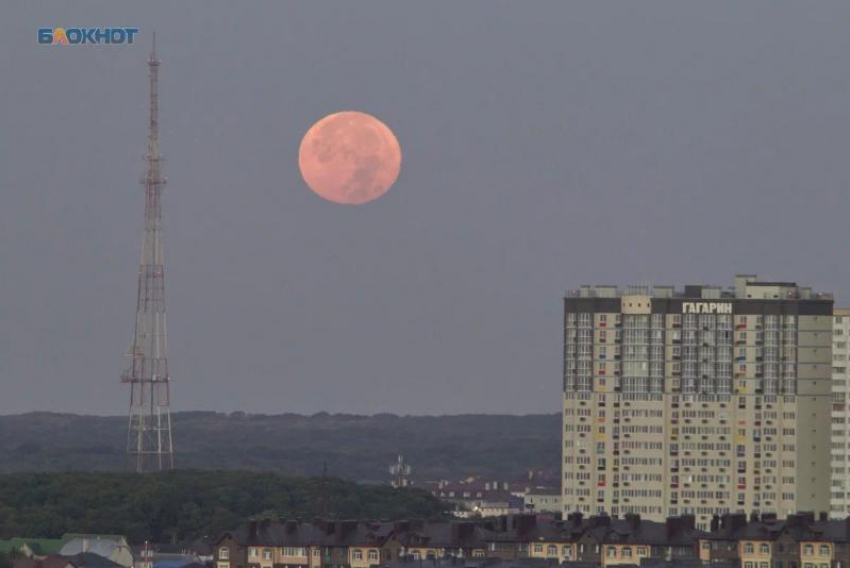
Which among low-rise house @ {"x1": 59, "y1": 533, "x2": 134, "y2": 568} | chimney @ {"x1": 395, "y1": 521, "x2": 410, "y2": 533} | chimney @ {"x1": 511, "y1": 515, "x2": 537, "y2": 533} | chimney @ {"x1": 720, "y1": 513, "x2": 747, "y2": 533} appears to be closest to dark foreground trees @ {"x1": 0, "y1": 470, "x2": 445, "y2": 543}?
low-rise house @ {"x1": 59, "y1": 533, "x2": 134, "y2": 568}

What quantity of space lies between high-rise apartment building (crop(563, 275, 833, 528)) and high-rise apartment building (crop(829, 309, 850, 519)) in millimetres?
580

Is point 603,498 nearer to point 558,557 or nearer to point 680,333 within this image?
point 680,333

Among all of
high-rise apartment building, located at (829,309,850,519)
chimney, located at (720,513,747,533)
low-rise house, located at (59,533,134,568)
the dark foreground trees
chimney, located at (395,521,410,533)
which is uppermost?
high-rise apartment building, located at (829,309,850,519)

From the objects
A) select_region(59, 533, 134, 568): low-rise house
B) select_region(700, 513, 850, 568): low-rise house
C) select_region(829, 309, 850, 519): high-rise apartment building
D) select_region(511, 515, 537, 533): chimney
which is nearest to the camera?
select_region(700, 513, 850, 568): low-rise house

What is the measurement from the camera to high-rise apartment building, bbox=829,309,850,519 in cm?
16662

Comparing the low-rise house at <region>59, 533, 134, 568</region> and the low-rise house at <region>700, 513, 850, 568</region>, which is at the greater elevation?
the low-rise house at <region>700, 513, 850, 568</region>

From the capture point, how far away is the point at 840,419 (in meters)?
169

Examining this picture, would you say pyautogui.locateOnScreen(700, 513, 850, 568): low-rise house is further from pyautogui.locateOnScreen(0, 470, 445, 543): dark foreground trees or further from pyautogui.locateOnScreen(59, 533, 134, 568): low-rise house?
pyautogui.locateOnScreen(0, 470, 445, 543): dark foreground trees

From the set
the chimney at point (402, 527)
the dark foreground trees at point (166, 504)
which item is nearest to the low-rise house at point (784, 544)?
the chimney at point (402, 527)

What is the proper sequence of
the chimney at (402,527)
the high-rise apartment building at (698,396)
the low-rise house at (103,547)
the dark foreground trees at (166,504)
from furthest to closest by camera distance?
the dark foreground trees at (166,504) → the high-rise apartment building at (698,396) → the low-rise house at (103,547) → the chimney at (402,527)

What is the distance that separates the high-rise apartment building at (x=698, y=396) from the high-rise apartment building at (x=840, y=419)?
580 mm

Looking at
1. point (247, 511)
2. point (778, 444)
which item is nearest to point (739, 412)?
point (778, 444)

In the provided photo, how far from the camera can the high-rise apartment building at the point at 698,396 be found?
168375 mm

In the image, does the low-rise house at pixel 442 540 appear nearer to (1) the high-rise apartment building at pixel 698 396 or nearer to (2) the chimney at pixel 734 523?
(2) the chimney at pixel 734 523
